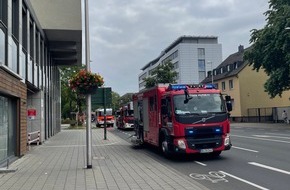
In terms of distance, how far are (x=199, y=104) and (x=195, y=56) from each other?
85451 millimetres

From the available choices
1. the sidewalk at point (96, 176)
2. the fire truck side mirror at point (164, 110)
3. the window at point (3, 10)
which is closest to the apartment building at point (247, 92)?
the fire truck side mirror at point (164, 110)

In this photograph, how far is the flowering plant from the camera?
1277 centimetres

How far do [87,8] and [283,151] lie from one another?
9.17 m

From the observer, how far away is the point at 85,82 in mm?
12773

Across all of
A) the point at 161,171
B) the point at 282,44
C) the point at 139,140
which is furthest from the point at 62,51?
the point at 161,171

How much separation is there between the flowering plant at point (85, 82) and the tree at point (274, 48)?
25187 mm

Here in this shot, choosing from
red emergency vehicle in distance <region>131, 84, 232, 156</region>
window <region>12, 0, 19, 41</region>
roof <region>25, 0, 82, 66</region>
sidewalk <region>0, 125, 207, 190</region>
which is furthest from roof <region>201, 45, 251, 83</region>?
sidewalk <region>0, 125, 207, 190</region>

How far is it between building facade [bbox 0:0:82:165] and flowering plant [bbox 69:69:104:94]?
2.32 metres

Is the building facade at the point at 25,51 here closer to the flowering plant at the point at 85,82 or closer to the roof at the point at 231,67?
the flowering plant at the point at 85,82

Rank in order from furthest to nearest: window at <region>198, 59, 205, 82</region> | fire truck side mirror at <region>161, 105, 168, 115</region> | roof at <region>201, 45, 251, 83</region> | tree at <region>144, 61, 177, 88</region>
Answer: window at <region>198, 59, 205, 82</region> < roof at <region>201, 45, 251, 83</region> < tree at <region>144, 61, 177, 88</region> < fire truck side mirror at <region>161, 105, 168, 115</region>

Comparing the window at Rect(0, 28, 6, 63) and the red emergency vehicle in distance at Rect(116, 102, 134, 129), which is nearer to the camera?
the window at Rect(0, 28, 6, 63)

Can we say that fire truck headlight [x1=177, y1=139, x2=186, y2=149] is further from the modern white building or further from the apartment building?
the modern white building

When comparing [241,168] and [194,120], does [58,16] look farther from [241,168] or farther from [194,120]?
[241,168]

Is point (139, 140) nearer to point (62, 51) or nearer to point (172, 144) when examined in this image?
point (172, 144)
